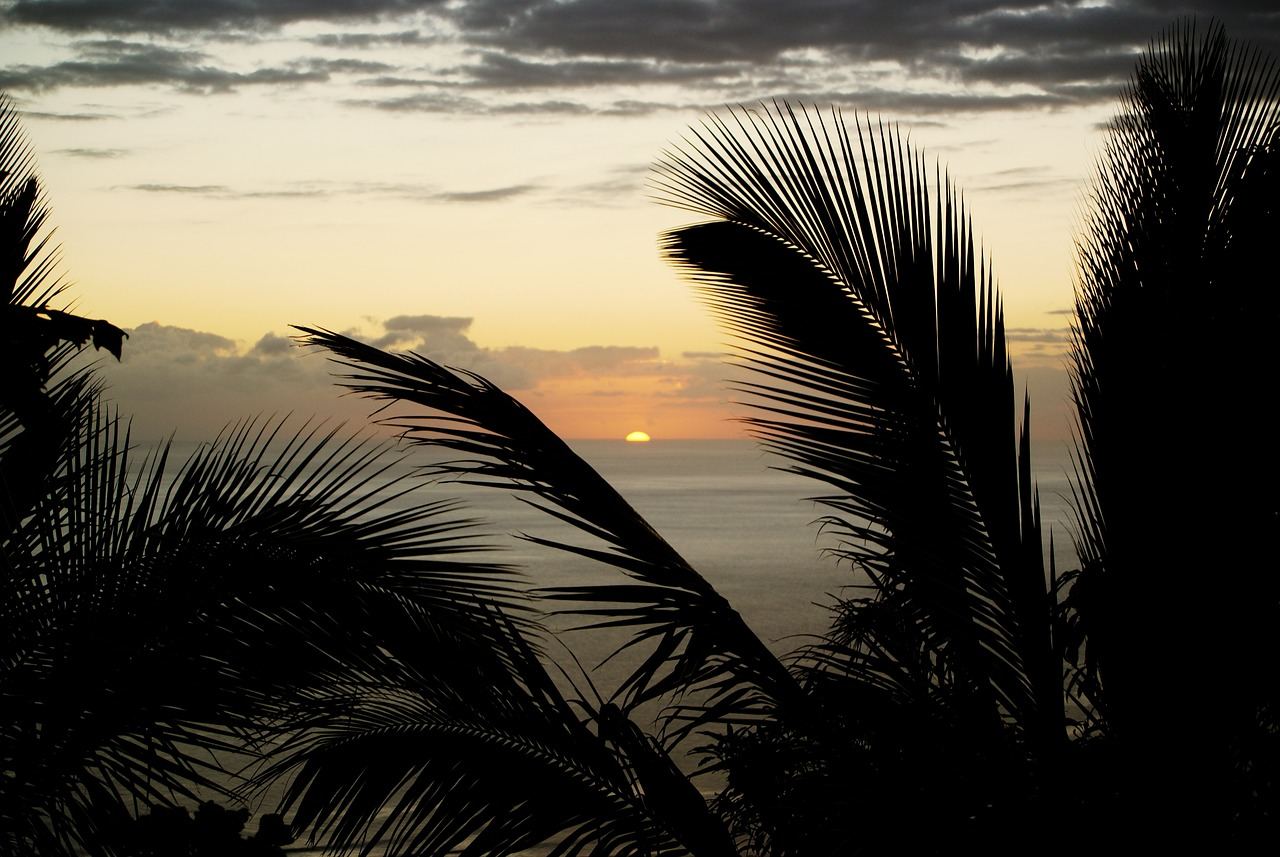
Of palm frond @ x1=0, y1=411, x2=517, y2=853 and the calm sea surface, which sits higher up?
palm frond @ x1=0, y1=411, x2=517, y2=853

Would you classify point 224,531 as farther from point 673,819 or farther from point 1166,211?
point 1166,211

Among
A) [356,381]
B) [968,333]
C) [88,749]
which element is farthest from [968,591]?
[88,749]

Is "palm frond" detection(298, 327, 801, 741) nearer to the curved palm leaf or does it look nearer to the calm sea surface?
the calm sea surface

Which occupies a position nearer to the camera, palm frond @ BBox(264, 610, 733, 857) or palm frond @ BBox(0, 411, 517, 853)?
palm frond @ BBox(0, 411, 517, 853)

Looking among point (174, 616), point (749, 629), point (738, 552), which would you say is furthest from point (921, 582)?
point (738, 552)

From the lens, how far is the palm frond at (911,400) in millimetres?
3004

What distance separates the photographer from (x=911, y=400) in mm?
3174

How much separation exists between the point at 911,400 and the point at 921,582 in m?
0.51

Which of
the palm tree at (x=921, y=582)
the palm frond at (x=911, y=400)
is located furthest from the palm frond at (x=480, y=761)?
the palm frond at (x=911, y=400)

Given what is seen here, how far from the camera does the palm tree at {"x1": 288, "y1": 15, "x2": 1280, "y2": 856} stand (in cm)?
275

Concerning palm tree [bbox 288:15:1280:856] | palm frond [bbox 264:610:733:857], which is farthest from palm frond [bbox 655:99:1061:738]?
palm frond [bbox 264:610:733:857]

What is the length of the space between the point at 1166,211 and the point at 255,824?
8.58m

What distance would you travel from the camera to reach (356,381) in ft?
9.93

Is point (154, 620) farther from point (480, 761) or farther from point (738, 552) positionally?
point (738, 552)
